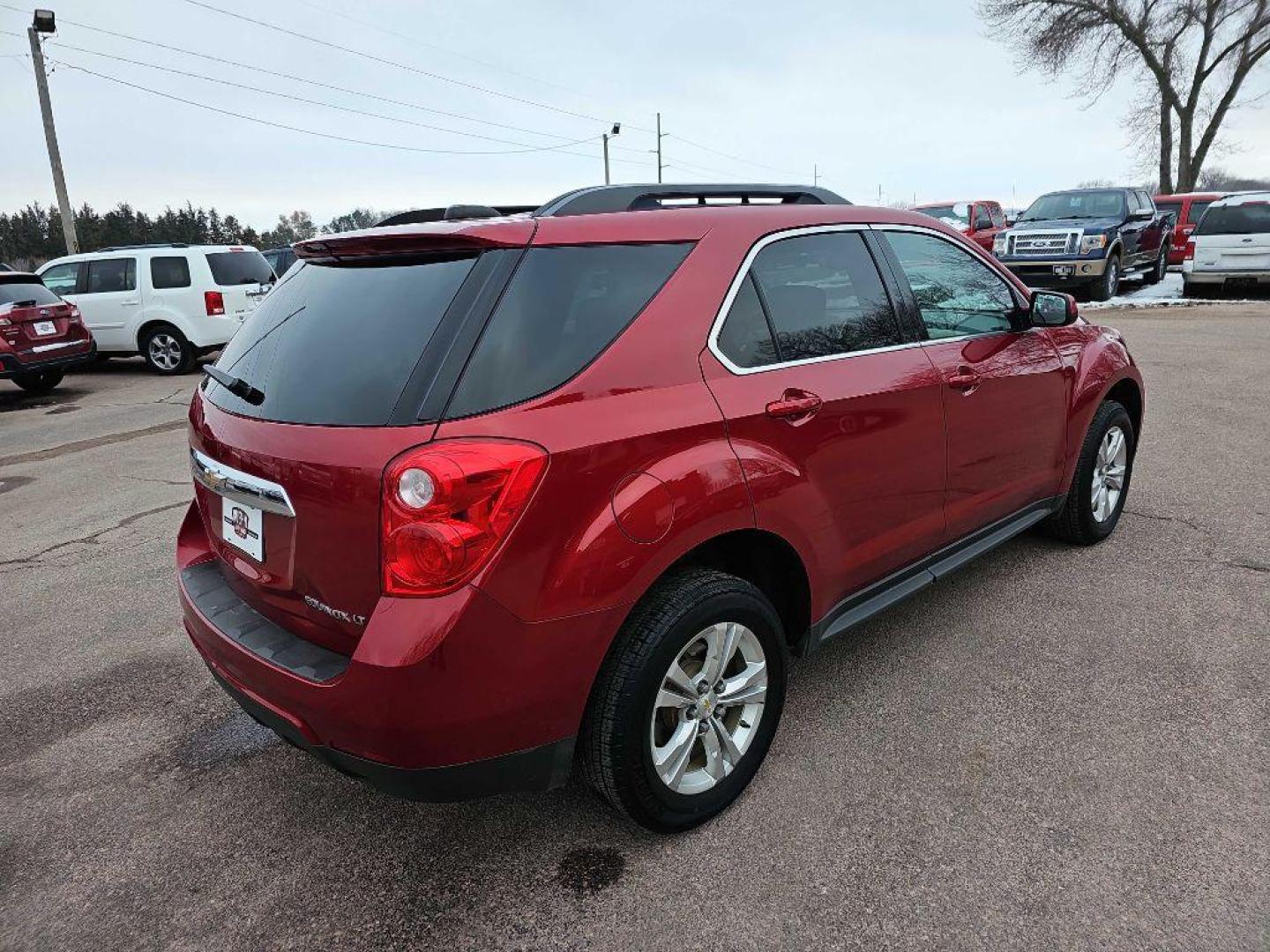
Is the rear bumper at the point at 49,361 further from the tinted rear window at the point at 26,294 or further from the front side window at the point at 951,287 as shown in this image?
the front side window at the point at 951,287

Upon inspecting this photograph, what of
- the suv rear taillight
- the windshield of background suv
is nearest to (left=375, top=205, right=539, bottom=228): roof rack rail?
the suv rear taillight

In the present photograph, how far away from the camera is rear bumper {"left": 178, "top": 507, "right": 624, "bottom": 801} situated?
185 centimetres

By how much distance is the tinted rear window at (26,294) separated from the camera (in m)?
10.7

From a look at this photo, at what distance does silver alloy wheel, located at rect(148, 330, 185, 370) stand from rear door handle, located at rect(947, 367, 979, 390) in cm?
1273

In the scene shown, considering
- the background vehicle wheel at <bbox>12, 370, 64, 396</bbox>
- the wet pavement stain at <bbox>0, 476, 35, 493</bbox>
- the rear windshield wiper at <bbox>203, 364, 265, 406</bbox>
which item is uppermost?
the rear windshield wiper at <bbox>203, 364, 265, 406</bbox>

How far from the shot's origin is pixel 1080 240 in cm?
1534

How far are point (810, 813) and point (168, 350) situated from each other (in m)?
13.3

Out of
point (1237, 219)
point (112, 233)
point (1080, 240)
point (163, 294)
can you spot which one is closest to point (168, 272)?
point (163, 294)

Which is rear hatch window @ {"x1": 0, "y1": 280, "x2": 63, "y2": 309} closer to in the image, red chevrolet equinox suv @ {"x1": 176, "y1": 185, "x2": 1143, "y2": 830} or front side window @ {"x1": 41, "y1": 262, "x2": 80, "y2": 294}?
front side window @ {"x1": 41, "y1": 262, "x2": 80, "y2": 294}

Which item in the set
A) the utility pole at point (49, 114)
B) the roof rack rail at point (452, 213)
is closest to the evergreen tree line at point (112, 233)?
the utility pole at point (49, 114)

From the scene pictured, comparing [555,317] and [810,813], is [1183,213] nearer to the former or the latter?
[810,813]

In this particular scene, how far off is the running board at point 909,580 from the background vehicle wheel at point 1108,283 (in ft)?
45.7

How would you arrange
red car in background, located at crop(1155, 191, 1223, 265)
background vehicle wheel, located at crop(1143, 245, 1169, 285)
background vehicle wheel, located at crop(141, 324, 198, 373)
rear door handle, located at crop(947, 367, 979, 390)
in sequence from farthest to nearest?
red car in background, located at crop(1155, 191, 1223, 265)
background vehicle wheel, located at crop(1143, 245, 1169, 285)
background vehicle wheel, located at crop(141, 324, 198, 373)
rear door handle, located at crop(947, 367, 979, 390)

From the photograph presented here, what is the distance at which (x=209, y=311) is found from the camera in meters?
12.5
